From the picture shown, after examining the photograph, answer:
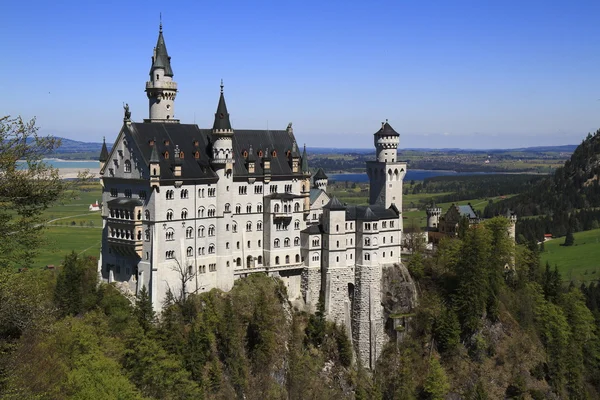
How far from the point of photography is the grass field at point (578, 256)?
155 meters

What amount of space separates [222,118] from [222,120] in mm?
275

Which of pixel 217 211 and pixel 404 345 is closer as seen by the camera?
pixel 217 211

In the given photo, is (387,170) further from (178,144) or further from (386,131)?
(178,144)

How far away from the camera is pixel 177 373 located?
235ft

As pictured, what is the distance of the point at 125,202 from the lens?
80188 millimetres

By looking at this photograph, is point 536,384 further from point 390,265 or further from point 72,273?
point 72,273

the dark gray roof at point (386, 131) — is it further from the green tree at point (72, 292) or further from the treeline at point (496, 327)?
the green tree at point (72, 292)

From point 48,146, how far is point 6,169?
9.01ft

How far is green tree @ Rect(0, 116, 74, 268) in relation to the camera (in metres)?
35.1

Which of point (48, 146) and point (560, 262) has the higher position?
point (48, 146)

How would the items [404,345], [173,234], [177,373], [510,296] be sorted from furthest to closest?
[510,296] < [404,345] < [173,234] < [177,373]

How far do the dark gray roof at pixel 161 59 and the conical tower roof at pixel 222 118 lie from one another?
28.6 ft

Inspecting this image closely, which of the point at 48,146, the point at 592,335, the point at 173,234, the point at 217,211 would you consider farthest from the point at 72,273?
the point at 592,335

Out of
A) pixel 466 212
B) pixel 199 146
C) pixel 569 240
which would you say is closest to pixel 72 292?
pixel 199 146
